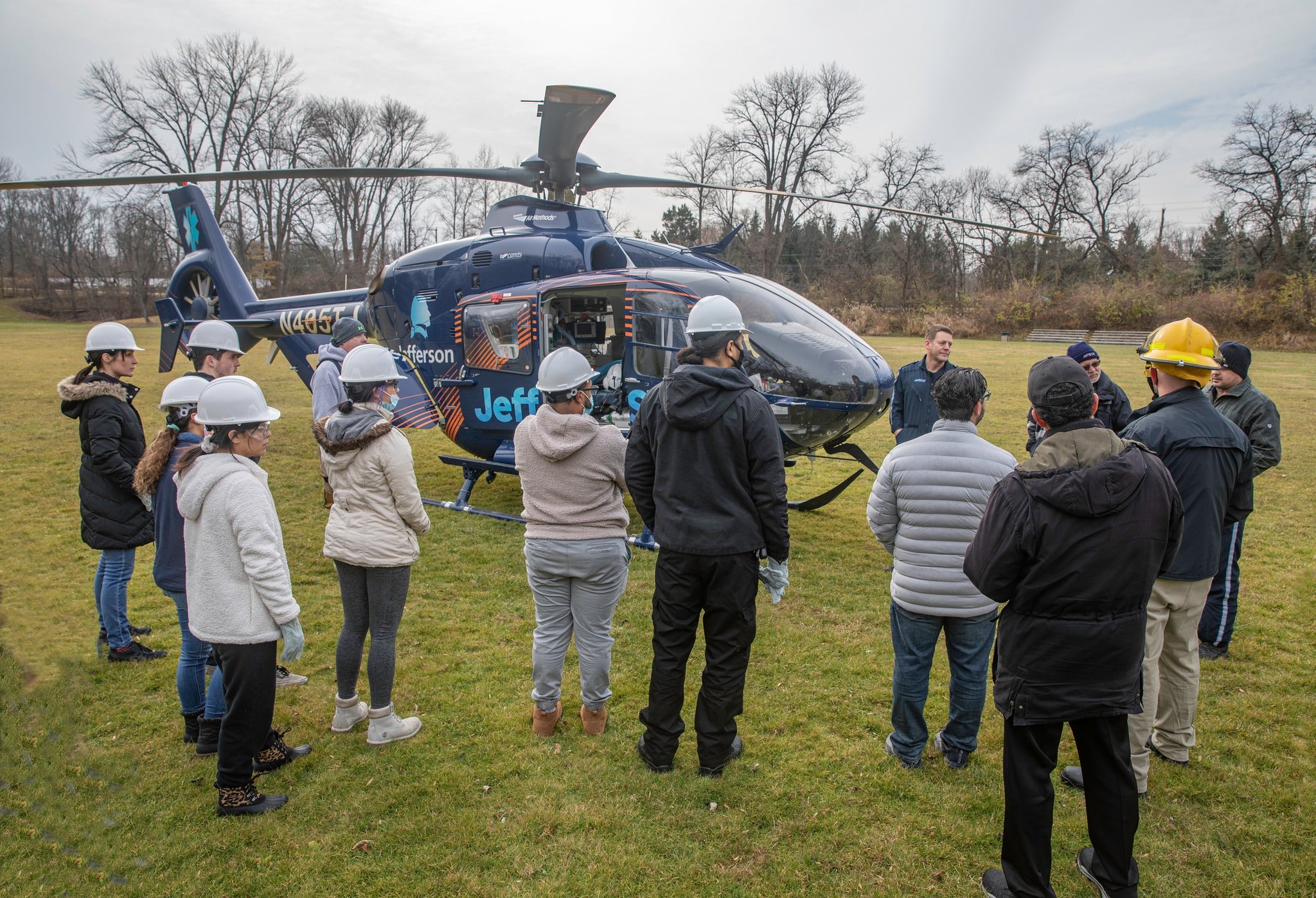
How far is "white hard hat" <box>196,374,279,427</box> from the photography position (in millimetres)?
A: 2922

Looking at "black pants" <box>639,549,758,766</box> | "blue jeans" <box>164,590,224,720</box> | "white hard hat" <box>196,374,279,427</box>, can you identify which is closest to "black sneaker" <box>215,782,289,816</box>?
"blue jeans" <box>164,590,224,720</box>

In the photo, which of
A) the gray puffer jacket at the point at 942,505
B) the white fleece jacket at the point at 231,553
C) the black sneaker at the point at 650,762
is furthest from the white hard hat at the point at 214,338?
the gray puffer jacket at the point at 942,505

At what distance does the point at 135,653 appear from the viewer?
459cm

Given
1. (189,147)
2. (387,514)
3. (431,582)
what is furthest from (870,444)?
(189,147)

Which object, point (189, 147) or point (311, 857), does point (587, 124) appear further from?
point (189, 147)

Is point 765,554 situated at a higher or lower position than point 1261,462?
lower

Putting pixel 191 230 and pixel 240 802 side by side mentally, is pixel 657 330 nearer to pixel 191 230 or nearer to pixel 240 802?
pixel 240 802

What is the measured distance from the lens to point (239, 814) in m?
3.16

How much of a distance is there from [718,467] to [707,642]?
0.82 metres

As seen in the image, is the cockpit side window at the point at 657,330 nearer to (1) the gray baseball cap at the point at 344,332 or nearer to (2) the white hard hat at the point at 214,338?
(1) the gray baseball cap at the point at 344,332

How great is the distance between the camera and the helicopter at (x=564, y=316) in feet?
19.6

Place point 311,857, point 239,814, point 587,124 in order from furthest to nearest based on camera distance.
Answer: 1. point 587,124
2. point 239,814
3. point 311,857

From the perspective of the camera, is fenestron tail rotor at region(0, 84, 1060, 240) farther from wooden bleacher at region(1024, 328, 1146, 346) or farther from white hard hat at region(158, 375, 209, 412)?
wooden bleacher at region(1024, 328, 1146, 346)

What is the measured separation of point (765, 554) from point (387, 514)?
1801mm
